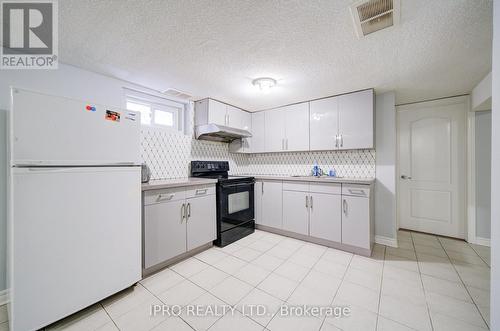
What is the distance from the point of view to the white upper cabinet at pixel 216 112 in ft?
9.81

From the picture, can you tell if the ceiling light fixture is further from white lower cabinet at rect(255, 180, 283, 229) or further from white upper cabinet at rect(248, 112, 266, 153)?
white lower cabinet at rect(255, 180, 283, 229)

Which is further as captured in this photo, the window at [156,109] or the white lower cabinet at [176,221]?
the window at [156,109]

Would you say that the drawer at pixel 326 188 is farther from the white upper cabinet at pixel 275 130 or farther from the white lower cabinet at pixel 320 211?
the white upper cabinet at pixel 275 130

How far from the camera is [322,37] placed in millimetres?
1543

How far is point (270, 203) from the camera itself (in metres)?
3.22

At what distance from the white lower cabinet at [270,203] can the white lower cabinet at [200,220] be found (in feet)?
3.07

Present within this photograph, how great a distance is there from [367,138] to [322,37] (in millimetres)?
1648

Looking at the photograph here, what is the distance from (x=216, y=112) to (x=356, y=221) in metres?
2.52

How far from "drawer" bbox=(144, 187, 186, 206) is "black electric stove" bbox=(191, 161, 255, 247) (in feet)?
1.91

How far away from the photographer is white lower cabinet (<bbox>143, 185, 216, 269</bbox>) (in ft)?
6.43

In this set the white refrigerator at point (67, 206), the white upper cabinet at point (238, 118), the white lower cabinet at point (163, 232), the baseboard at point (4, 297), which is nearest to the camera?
the white refrigerator at point (67, 206)

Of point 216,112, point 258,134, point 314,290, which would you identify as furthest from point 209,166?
point 314,290

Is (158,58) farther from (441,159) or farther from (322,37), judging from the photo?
(441,159)

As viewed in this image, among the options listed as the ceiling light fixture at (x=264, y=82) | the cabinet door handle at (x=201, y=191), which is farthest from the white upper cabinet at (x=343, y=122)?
the cabinet door handle at (x=201, y=191)
